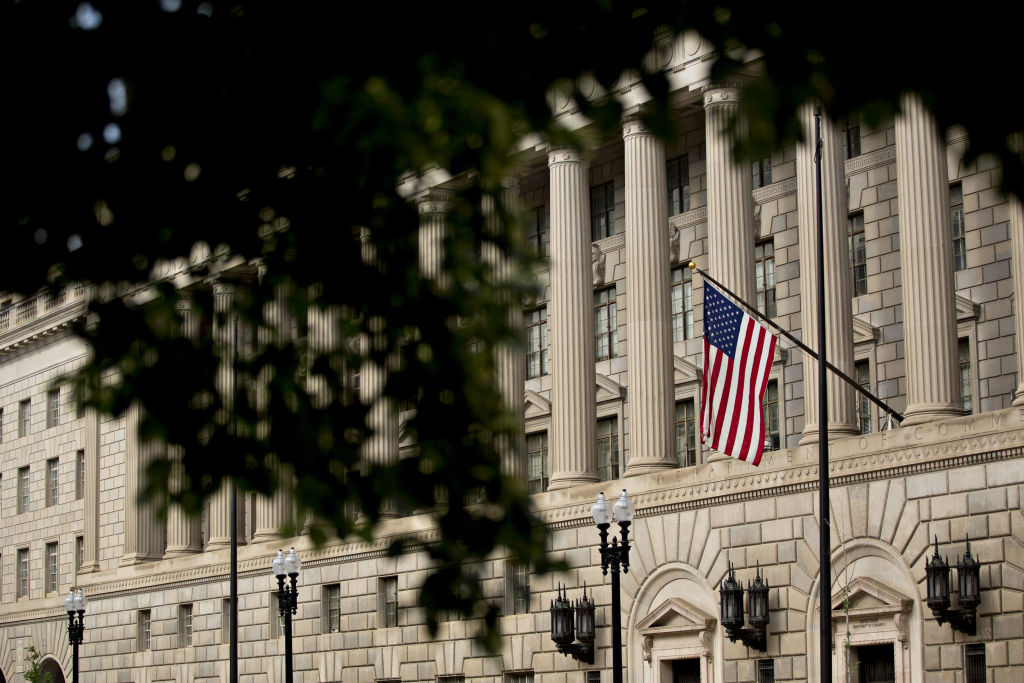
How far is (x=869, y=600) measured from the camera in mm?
38688

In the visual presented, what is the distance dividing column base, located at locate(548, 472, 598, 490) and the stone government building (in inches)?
2.6

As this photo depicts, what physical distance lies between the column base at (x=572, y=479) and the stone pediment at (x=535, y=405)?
386 cm

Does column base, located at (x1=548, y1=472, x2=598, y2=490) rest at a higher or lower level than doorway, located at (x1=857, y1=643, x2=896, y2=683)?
higher

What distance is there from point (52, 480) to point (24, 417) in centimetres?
454

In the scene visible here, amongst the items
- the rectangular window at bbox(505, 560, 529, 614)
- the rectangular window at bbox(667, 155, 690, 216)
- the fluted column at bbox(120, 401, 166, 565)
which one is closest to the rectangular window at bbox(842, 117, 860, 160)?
the rectangular window at bbox(667, 155, 690, 216)

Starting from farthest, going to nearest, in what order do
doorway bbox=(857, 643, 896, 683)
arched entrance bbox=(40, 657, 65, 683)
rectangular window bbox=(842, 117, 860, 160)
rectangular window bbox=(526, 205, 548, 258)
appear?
arched entrance bbox=(40, 657, 65, 683)
rectangular window bbox=(526, 205, 548, 258)
rectangular window bbox=(842, 117, 860, 160)
doorway bbox=(857, 643, 896, 683)

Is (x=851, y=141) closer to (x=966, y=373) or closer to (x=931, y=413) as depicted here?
(x=966, y=373)

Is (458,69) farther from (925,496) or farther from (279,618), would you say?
(279,618)

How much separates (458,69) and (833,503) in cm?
3207

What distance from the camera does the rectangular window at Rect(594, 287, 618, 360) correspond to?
50438 millimetres

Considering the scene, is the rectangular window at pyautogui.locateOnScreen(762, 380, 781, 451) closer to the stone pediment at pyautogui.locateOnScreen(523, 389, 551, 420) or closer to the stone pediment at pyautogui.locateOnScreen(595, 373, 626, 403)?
the stone pediment at pyautogui.locateOnScreen(595, 373, 626, 403)

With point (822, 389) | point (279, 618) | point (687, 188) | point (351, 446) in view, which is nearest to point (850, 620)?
point (822, 389)

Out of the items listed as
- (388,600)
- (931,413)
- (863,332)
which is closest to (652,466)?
(863,332)

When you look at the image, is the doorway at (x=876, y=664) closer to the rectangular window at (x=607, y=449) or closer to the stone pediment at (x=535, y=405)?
the rectangular window at (x=607, y=449)
